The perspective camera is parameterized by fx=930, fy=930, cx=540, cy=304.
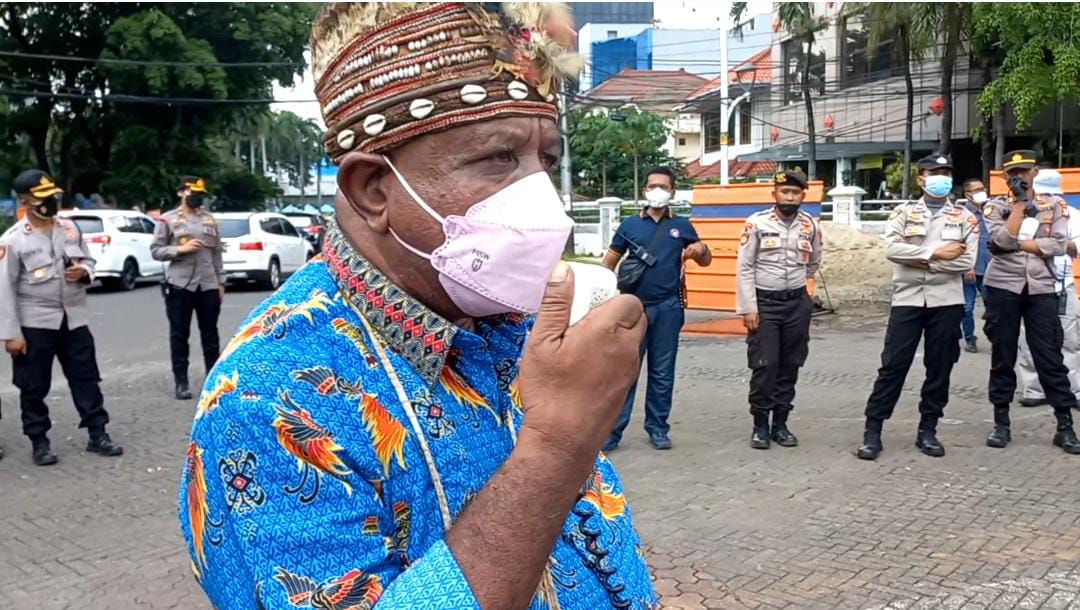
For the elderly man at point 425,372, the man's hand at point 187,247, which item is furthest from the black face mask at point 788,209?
the elderly man at point 425,372

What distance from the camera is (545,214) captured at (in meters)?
1.46

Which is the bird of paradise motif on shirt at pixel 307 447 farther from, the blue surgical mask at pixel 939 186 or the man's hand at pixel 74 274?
the man's hand at pixel 74 274

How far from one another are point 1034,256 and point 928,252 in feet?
2.99

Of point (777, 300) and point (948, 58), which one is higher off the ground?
point (948, 58)

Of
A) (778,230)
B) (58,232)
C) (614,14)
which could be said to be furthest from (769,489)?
(614,14)

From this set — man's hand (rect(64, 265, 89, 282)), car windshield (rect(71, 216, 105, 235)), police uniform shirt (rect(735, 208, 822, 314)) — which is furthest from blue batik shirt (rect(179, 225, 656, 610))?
car windshield (rect(71, 216, 105, 235))

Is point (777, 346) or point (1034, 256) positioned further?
point (777, 346)

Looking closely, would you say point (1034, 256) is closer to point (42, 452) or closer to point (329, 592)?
point (329, 592)

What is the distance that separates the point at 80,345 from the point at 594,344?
6.30 metres

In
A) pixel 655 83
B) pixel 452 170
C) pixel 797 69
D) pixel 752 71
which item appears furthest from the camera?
pixel 655 83

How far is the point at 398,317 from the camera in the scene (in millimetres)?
1373

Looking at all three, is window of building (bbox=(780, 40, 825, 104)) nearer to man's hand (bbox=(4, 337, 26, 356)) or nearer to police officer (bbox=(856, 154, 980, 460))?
police officer (bbox=(856, 154, 980, 460))

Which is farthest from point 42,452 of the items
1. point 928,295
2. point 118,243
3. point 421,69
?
point 118,243

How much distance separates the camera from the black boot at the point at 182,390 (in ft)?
28.1
